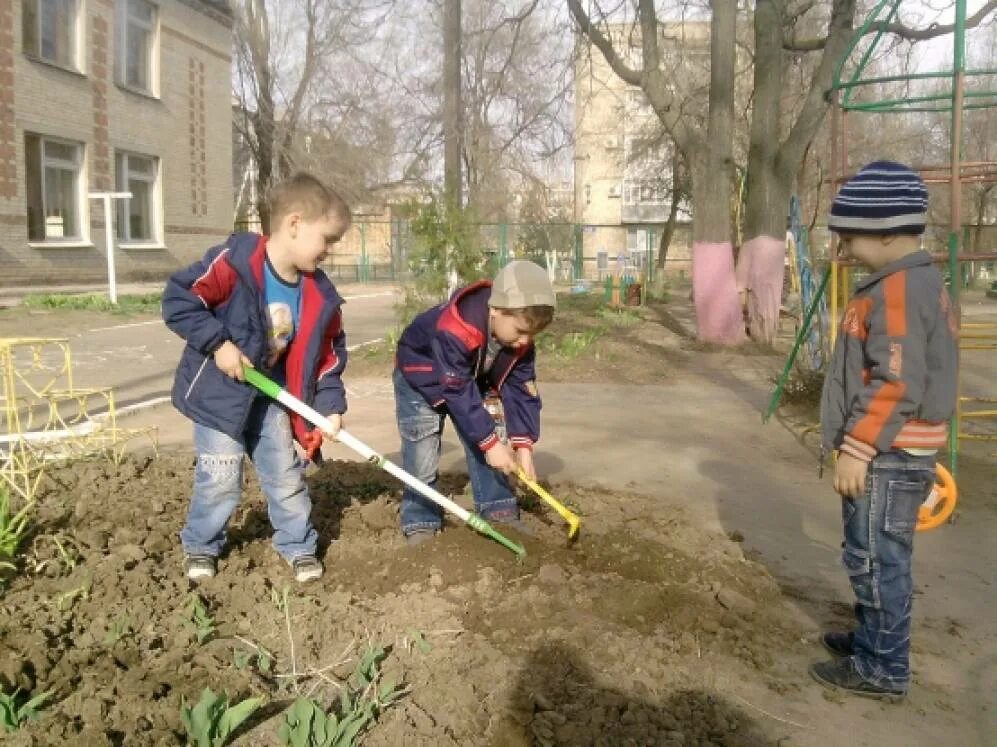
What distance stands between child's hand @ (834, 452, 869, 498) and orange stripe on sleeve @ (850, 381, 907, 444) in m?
0.07

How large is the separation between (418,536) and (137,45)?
20.3 m

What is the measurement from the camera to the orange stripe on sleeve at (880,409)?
257 centimetres

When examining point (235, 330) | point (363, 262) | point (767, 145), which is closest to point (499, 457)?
point (235, 330)

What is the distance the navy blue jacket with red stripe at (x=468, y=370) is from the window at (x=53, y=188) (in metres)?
16.0

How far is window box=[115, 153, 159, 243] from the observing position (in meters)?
20.1

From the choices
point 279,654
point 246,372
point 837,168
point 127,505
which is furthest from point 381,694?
point 837,168

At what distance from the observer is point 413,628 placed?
2887 millimetres

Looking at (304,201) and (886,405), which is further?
(304,201)

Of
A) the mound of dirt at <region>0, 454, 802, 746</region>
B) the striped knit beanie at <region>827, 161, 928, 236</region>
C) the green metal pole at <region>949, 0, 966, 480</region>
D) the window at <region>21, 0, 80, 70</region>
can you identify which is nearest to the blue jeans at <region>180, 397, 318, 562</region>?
the mound of dirt at <region>0, 454, 802, 746</region>

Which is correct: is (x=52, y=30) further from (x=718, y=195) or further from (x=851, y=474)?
(x=851, y=474)

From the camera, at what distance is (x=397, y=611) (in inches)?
119

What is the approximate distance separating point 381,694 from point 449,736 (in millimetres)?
243

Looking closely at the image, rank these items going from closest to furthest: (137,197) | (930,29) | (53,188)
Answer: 1. (930,29)
2. (53,188)
3. (137,197)

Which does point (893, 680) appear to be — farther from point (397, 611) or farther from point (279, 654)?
point (279, 654)
